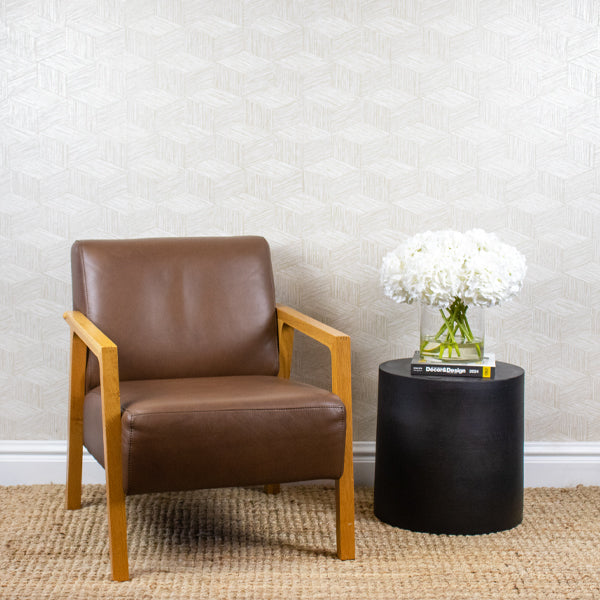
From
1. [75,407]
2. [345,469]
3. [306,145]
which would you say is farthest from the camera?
[306,145]

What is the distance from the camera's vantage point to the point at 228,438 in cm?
166

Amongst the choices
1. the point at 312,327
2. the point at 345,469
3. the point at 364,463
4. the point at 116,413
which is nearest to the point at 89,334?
the point at 116,413

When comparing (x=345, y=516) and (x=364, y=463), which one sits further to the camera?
(x=364, y=463)

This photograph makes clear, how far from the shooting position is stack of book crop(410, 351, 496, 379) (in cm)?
198

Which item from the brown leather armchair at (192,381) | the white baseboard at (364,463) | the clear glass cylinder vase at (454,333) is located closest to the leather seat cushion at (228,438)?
the brown leather armchair at (192,381)

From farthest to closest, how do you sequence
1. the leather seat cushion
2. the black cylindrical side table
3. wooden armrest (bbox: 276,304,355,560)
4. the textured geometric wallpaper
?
1. the textured geometric wallpaper
2. the black cylindrical side table
3. wooden armrest (bbox: 276,304,355,560)
4. the leather seat cushion

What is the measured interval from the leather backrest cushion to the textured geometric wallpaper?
22 centimetres

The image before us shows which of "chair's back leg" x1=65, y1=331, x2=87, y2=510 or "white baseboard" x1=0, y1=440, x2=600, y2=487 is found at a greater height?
"chair's back leg" x1=65, y1=331, x2=87, y2=510

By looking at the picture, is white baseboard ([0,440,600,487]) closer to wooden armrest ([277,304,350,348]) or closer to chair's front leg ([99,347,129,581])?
wooden armrest ([277,304,350,348])

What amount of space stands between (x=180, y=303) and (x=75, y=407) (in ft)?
1.31

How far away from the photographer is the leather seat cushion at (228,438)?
1625mm

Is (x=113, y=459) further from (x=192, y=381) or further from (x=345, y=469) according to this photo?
(x=345, y=469)

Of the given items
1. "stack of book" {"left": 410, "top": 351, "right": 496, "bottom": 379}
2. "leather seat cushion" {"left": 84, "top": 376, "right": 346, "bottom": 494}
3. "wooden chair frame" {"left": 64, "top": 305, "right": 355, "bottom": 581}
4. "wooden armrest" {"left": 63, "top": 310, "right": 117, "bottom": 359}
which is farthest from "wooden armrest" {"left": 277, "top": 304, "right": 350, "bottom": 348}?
"wooden armrest" {"left": 63, "top": 310, "right": 117, "bottom": 359}

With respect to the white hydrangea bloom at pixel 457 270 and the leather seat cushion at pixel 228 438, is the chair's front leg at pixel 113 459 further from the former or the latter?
the white hydrangea bloom at pixel 457 270
